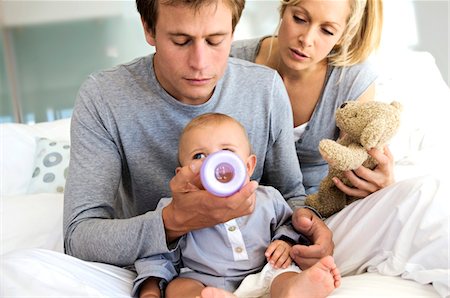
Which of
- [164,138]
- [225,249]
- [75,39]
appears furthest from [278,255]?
[75,39]

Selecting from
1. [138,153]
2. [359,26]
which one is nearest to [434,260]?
[138,153]

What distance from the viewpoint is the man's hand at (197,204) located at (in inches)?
40.6

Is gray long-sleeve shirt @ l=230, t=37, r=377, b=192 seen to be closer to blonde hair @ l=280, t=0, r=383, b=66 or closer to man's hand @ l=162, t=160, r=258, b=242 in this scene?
blonde hair @ l=280, t=0, r=383, b=66

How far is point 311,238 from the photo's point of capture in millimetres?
1278

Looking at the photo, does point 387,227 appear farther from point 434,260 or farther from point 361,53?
point 361,53

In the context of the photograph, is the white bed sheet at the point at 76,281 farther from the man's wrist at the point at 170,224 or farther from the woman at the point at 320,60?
the woman at the point at 320,60

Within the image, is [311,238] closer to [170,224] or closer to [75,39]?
[170,224]

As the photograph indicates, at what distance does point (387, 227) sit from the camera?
1162 mm

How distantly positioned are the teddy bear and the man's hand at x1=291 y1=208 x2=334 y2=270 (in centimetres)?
12

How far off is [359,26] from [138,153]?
2.80 feet

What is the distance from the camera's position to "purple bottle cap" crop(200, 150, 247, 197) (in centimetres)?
98

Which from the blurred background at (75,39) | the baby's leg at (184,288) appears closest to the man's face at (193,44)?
the baby's leg at (184,288)

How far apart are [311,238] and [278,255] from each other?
0.13 meters

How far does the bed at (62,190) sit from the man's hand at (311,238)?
8 cm
